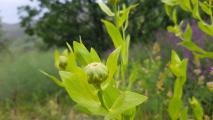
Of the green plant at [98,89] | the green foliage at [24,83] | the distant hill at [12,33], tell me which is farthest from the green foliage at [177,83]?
the distant hill at [12,33]

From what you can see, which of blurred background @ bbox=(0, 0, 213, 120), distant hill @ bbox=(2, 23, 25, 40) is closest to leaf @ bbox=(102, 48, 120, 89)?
blurred background @ bbox=(0, 0, 213, 120)

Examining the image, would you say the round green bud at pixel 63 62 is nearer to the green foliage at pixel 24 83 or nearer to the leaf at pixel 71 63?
the leaf at pixel 71 63

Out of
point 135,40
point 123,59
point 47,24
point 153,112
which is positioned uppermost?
point 123,59

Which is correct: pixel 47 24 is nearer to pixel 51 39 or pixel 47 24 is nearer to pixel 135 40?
pixel 51 39

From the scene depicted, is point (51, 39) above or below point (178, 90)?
below

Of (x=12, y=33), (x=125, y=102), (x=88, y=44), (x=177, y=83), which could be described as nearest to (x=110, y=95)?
(x=125, y=102)

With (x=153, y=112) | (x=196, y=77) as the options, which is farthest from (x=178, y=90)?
(x=196, y=77)
